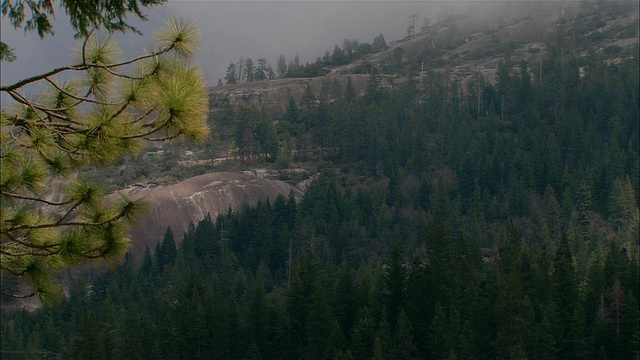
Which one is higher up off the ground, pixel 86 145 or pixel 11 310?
pixel 86 145

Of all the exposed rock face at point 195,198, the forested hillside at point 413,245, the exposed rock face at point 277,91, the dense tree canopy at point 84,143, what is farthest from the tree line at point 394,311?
the exposed rock face at point 277,91

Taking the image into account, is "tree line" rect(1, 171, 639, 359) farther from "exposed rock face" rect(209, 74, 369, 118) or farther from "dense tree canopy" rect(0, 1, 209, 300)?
"exposed rock face" rect(209, 74, 369, 118)

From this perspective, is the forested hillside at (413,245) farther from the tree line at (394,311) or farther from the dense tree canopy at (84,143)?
the dense tree canopy at (84,143)

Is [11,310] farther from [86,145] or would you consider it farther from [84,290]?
[86,145]

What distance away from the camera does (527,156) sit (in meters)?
72.4

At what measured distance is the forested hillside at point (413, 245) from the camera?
4169 cm

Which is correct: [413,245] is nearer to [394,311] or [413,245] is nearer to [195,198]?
[394,311]

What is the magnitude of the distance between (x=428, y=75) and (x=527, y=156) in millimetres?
43238

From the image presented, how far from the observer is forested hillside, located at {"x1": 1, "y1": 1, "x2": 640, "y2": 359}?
137 ft

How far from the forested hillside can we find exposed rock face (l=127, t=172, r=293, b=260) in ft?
18.4

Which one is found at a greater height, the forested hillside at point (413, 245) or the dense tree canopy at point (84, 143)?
the dense tree canopy at point (84, 143)

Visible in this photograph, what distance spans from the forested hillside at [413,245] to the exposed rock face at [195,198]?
18.4 ft

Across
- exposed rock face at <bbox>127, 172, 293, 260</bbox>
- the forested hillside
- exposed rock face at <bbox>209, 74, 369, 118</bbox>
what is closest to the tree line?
the forested hillside

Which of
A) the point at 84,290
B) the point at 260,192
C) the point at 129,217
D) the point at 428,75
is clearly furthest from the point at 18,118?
the point at 428,75
